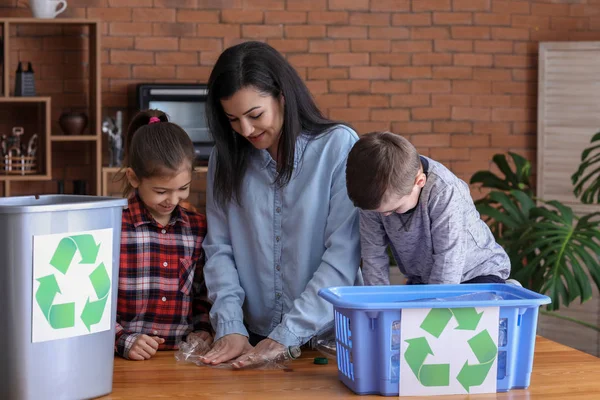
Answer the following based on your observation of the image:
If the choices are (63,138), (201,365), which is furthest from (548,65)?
(201,365)

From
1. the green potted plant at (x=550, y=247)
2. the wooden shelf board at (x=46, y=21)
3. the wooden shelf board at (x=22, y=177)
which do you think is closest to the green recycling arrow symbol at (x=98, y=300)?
the green potted plant at (x=550, y=247)

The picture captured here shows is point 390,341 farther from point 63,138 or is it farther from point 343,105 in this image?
point 343,105

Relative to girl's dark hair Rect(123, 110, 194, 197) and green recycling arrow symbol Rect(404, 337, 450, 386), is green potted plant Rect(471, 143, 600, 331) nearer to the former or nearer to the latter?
girl's dark hair Rect(123, 110, 194, 197)

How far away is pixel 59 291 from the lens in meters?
1.34

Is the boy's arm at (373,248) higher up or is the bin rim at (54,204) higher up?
the bin rim at (54,204)

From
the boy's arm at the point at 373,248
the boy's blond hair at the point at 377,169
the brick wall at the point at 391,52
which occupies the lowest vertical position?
the boy's arm at the point at 373,248

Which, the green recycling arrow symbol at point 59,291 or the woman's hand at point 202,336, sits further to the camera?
the woman's hand at point 202,336

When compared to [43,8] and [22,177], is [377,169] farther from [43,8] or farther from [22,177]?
[43,8]

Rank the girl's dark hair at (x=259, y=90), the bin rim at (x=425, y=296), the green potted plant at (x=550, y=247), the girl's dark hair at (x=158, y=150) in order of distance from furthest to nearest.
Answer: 1. the green potted plant at (x=550, y=247)
2. the girl's dark hair at (x=158, y=150)
3. the girl's dark hair at (x=259, y=90)
4. the bin rim at (x=425, y=296)

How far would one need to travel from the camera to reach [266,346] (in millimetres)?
1716

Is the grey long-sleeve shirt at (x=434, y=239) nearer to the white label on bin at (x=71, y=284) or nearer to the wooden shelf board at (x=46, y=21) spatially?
the white label on bin at (x=71, y=284)

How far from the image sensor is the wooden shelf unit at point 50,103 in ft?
15.5

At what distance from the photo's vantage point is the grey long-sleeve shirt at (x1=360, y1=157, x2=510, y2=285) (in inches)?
68.8

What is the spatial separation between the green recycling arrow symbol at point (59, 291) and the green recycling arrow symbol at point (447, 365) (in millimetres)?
526
